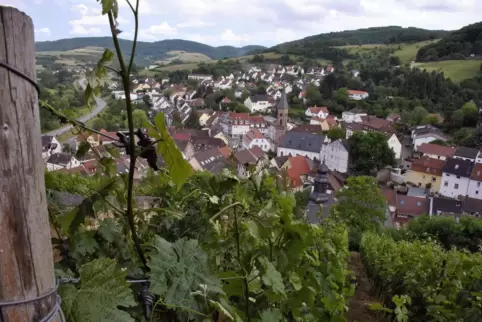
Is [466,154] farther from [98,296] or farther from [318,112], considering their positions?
[98,296]

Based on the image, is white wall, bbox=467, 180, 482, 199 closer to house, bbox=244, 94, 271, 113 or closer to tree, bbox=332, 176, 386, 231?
tree, bbox=332, 176, 386, 231

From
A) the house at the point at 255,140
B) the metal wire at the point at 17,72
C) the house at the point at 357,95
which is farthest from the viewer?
the house at the point at 357,95

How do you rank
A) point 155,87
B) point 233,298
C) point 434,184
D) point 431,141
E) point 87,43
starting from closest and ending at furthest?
point 233,298 < point 434,184 < point 431,141 < point 155,87 < point 87,43

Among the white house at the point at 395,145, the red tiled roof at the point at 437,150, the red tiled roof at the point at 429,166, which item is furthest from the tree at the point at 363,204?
the white house at the point at 395,145

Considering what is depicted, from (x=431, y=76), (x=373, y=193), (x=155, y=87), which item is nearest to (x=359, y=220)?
(x=373, y=193)

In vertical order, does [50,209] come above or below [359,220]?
above

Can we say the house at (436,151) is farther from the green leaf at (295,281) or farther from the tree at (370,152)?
the green leaf at (295,281)

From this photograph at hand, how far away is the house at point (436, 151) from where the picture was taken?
34.4 metres

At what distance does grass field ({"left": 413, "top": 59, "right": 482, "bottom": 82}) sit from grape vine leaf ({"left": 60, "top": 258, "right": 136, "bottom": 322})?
66.8m

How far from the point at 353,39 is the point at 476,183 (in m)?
96.2

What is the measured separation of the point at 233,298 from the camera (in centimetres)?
158

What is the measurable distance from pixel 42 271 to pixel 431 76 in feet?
194

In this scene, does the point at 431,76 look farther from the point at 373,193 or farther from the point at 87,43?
the point at 87,43

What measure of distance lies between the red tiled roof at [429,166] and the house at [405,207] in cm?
662
